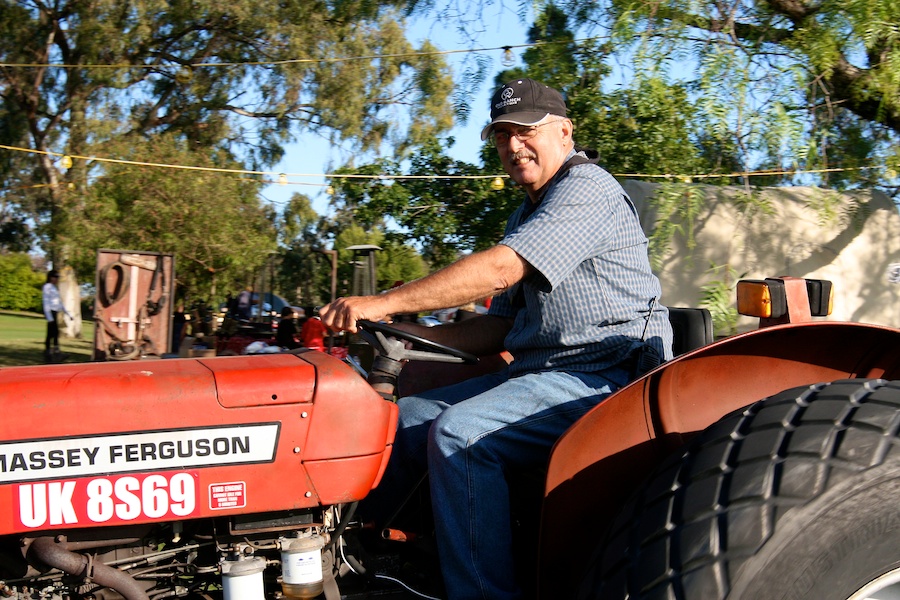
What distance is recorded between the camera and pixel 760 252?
28.7 feet

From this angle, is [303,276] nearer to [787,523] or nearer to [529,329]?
[529,329]

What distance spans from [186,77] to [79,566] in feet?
78.4

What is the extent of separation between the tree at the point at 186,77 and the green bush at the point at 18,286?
14353 mm

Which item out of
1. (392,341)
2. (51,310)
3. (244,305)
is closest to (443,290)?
(392,341)

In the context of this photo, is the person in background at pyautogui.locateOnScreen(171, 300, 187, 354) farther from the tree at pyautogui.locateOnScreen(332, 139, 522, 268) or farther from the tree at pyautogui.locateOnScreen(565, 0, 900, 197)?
the tree at pyautogui.locateOnScreen(565, 0, 900, 197)

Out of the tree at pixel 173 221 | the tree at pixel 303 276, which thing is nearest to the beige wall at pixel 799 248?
the tree at pixel 173 221

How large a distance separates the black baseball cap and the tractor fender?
37.5 inches

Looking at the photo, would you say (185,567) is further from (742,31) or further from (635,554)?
(742,31)

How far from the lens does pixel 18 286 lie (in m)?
38.9

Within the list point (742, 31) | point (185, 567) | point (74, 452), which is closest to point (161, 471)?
point (74, 452)

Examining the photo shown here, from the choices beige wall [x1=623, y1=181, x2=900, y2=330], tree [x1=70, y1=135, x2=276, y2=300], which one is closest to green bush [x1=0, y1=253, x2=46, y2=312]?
tree [x1=70, y1=135, x2=276, y2=300]

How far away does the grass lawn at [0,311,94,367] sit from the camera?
18.6 metres

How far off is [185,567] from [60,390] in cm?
58

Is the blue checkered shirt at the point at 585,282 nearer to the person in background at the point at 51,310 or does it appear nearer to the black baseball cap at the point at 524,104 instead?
the black baseball cap at the point at 524,104
